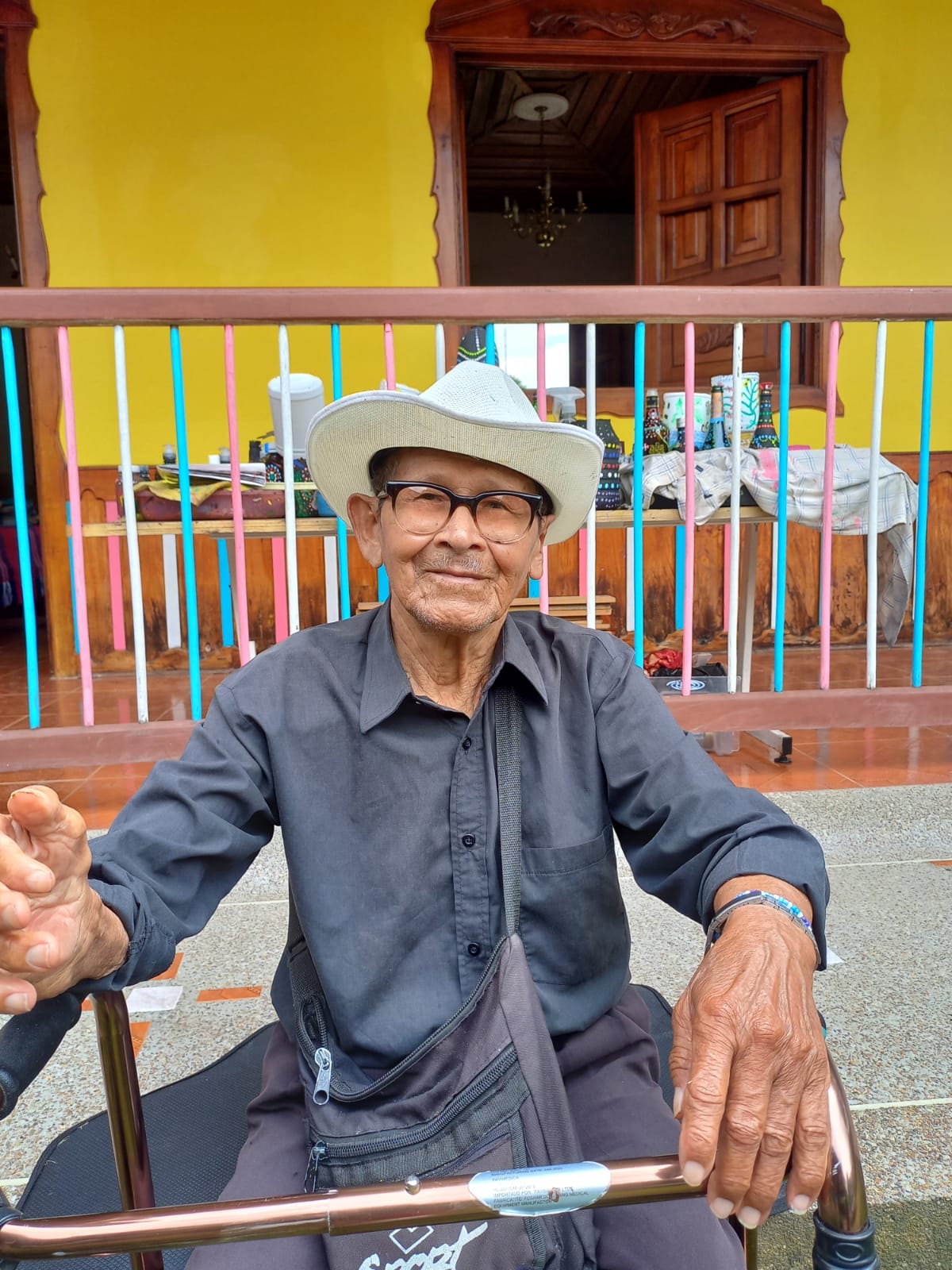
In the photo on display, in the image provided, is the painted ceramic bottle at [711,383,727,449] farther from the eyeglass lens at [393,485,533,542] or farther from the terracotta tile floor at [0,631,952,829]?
the eyeglass lens at [393,485,533,542]

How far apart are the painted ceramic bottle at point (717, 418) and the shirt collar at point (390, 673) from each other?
226cm

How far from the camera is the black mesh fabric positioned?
134 cm

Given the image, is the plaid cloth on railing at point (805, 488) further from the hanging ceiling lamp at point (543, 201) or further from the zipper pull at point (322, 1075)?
the hanging ceiling lamp at point (543, 201)

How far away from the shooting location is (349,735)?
1224mm

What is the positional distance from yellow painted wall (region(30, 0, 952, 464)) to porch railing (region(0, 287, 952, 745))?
100 inches

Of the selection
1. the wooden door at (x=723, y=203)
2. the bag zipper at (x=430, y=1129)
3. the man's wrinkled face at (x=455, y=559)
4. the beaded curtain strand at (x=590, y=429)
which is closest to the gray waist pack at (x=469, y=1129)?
the bag zipper at (x=430, y=1129)

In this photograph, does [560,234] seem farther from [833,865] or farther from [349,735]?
[349,735]

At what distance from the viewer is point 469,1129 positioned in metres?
0.96

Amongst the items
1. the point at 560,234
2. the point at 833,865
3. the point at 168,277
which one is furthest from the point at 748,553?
the point at 560,234

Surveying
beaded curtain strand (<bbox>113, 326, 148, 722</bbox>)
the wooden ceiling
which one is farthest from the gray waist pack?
the wooden ceiling

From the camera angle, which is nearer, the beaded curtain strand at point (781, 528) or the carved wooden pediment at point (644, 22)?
the beaded curtain strand at point (781, 528)

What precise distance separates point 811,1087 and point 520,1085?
0.30 meters

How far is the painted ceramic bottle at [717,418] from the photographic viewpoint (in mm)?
3285

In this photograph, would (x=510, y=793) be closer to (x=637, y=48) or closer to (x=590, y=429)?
(x=590, y=429)
